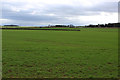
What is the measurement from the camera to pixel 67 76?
28.1 ft

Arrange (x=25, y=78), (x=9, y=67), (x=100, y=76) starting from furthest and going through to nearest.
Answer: (x=9, y=67) → (x=100, y=76) → (x=25, y=78)

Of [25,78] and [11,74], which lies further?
[11,74]

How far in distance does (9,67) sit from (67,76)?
152 inches

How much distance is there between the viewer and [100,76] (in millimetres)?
8703

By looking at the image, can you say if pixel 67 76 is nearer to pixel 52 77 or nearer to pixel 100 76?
pixel 52 77

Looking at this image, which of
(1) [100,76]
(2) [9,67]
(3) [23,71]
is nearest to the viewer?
(1) [100,76]

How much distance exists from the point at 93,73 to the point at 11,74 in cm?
428

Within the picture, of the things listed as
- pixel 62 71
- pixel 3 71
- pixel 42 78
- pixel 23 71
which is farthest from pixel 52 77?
pixel 3 71

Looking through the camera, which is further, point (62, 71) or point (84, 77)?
point (62, 71)

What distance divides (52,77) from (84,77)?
1563 mm

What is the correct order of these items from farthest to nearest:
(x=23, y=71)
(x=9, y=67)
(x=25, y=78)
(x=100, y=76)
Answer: (x=9, y=67)
(x=23, y=71)
(x=100, y=76)
(x=25, y=78)

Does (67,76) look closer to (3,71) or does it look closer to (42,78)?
(42,78)

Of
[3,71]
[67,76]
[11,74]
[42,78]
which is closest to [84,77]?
[67,76]

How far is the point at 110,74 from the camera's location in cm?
916
